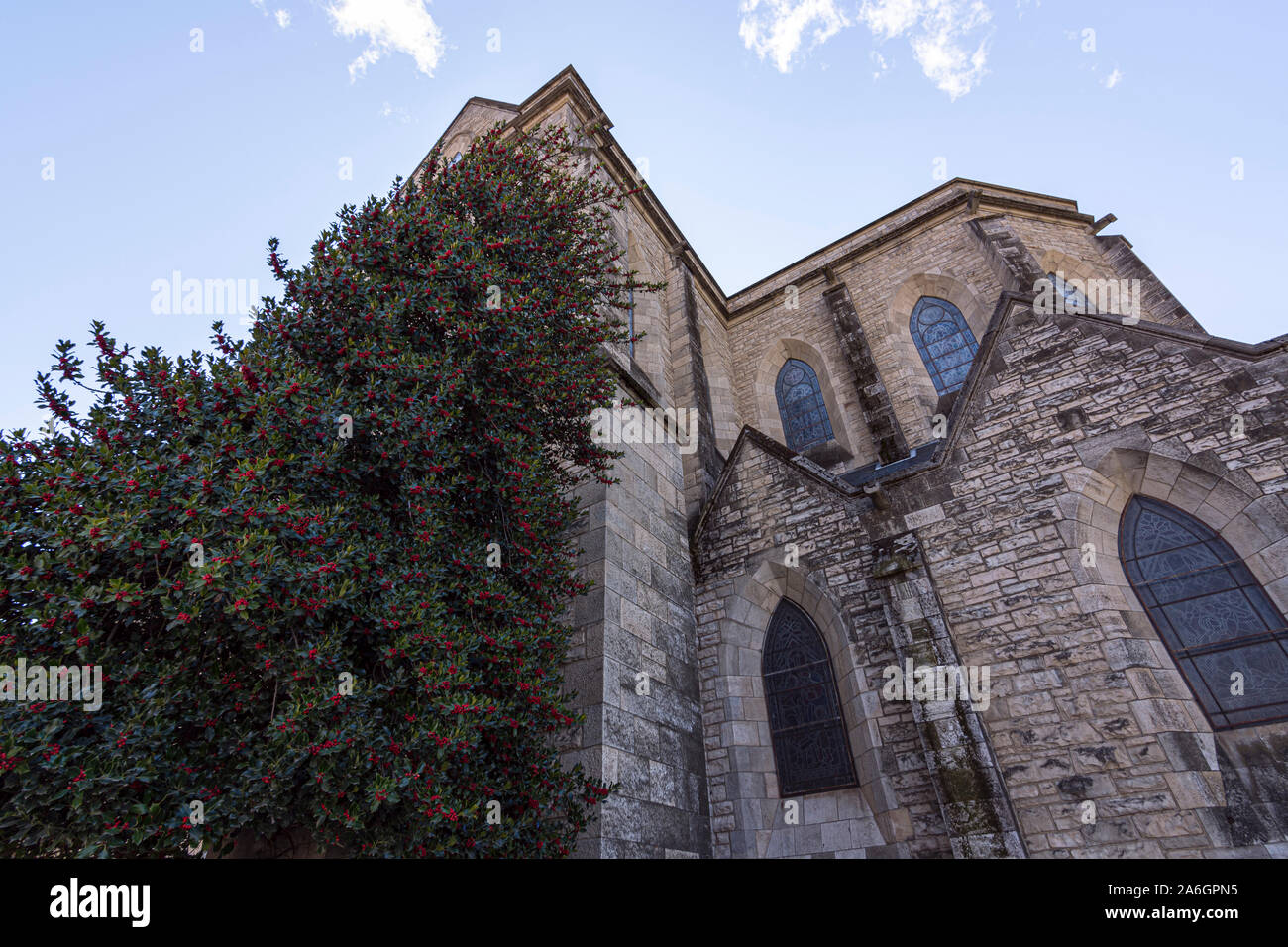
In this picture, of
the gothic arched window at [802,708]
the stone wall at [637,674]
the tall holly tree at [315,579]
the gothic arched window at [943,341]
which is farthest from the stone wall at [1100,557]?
the gothic arched window at [943,341]

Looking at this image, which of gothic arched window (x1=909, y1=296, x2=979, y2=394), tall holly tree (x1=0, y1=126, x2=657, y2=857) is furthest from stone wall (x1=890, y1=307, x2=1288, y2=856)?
gothic arched window (x1=909, y1=296, x2=979, y2=394)

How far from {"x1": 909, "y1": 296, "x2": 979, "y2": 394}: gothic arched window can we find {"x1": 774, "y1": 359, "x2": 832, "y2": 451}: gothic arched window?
224 cm

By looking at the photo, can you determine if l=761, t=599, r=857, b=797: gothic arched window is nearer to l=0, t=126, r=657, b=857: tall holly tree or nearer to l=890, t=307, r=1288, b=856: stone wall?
l=890, t=307, r=1288, b=856: stone wall

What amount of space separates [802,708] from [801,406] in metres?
7.79

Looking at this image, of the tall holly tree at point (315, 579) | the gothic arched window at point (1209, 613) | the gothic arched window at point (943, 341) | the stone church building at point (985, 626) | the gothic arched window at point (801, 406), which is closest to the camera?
the tall holly tree at point (315, 579)

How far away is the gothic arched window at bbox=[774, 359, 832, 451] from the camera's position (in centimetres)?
1298

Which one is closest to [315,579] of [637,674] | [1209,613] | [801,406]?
[637,674]

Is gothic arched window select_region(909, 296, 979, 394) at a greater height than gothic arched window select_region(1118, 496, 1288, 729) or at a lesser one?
greater

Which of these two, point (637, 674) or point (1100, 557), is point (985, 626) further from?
point (637, 674)

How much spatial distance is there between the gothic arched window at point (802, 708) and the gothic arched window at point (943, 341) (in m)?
6.90

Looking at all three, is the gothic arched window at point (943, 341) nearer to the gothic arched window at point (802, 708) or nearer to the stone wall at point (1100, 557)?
the stone wall at point (1100, 557)

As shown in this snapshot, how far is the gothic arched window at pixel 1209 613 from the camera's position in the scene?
5.46 metres
